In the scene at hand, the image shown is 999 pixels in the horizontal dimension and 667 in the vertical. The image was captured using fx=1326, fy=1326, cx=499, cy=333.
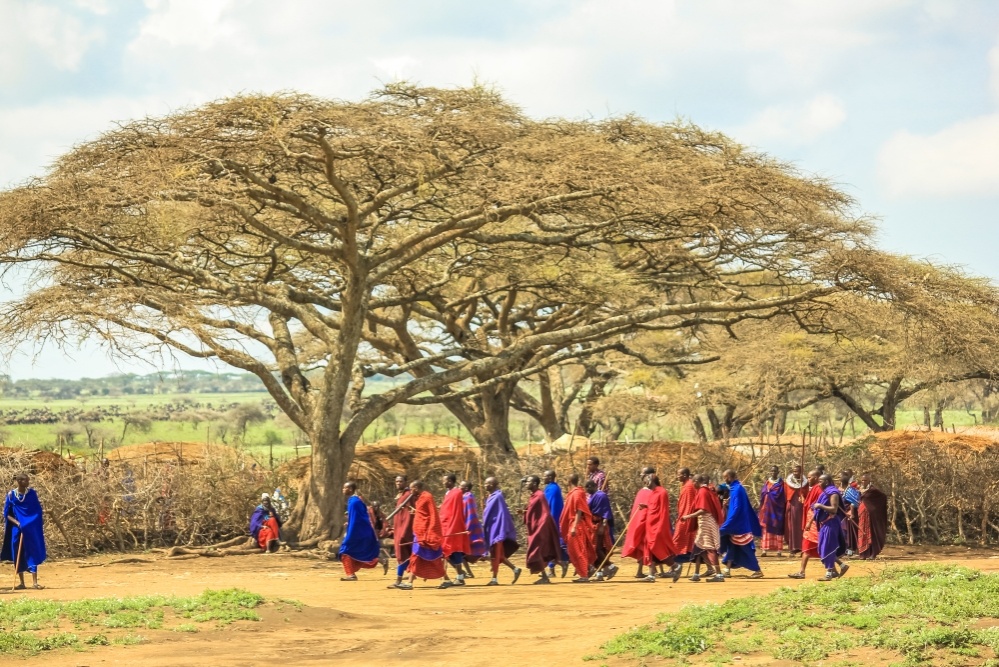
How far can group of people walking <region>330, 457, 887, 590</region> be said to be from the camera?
16422 mm

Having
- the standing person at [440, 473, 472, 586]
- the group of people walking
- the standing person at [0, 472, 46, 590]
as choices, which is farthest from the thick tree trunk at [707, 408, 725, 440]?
the standing person at [0, 472, 46, 590]

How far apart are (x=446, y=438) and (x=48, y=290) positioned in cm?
1346

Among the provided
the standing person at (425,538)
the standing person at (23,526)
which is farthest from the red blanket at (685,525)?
the standing person at (23,526)

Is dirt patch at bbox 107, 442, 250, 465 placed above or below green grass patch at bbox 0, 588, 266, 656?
above

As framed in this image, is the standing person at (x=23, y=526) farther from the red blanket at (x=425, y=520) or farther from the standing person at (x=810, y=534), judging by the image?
the standing person at (x=810, y=534)

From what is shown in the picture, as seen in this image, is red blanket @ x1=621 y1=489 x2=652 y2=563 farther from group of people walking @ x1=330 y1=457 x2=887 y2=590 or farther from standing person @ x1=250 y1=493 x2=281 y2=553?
standing person @ x1=250 y1=493 x2=281 y2=553

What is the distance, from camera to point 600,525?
1720cm

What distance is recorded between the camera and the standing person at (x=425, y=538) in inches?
642

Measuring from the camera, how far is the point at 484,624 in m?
13.2

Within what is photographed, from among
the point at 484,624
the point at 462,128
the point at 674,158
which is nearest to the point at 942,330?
the point at 674,158

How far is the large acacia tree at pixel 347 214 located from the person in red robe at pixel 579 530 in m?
5.00

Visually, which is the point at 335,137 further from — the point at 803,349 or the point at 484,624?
the point at 803,349

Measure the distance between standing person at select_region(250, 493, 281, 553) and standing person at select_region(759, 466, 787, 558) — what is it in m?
7.76

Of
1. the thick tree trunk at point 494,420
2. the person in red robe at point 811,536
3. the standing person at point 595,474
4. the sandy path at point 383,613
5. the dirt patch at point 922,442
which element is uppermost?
the thick tree trunk at point 494,420
